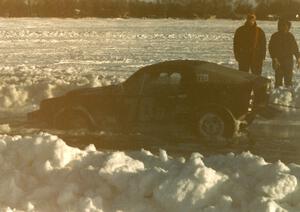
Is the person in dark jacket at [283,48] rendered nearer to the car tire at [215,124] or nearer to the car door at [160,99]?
the car tire at [215,124]

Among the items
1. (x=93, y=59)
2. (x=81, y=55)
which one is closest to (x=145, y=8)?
(x=81, y=55)

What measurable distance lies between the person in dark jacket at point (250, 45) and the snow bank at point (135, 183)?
7.74m

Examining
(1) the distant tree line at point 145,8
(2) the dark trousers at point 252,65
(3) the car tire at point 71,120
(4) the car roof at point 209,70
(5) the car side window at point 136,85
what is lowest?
(1) the distant tree line at point 145,8

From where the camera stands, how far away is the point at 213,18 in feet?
214

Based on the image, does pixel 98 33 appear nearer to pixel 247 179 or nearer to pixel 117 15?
pixel 117 15

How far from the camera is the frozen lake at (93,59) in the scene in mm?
11719

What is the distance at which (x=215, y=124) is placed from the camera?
10.6 metres

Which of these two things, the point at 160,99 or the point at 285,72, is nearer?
the point at 160,99

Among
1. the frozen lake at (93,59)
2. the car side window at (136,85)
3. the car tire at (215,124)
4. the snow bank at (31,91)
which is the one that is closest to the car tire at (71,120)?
the frozen lake at (93,59)

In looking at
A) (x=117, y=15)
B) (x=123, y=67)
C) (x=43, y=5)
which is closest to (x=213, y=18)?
(x=117, y=15)

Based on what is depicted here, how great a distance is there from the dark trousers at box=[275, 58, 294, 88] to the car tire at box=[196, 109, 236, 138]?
199 inches

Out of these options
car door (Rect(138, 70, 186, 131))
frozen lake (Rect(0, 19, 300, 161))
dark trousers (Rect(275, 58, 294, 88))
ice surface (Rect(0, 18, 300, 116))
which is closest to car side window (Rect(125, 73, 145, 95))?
car door (Rect(138, 70, 186, 131))

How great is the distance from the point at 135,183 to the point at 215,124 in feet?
15.5

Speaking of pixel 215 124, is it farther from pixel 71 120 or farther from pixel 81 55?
pixel 81 55
